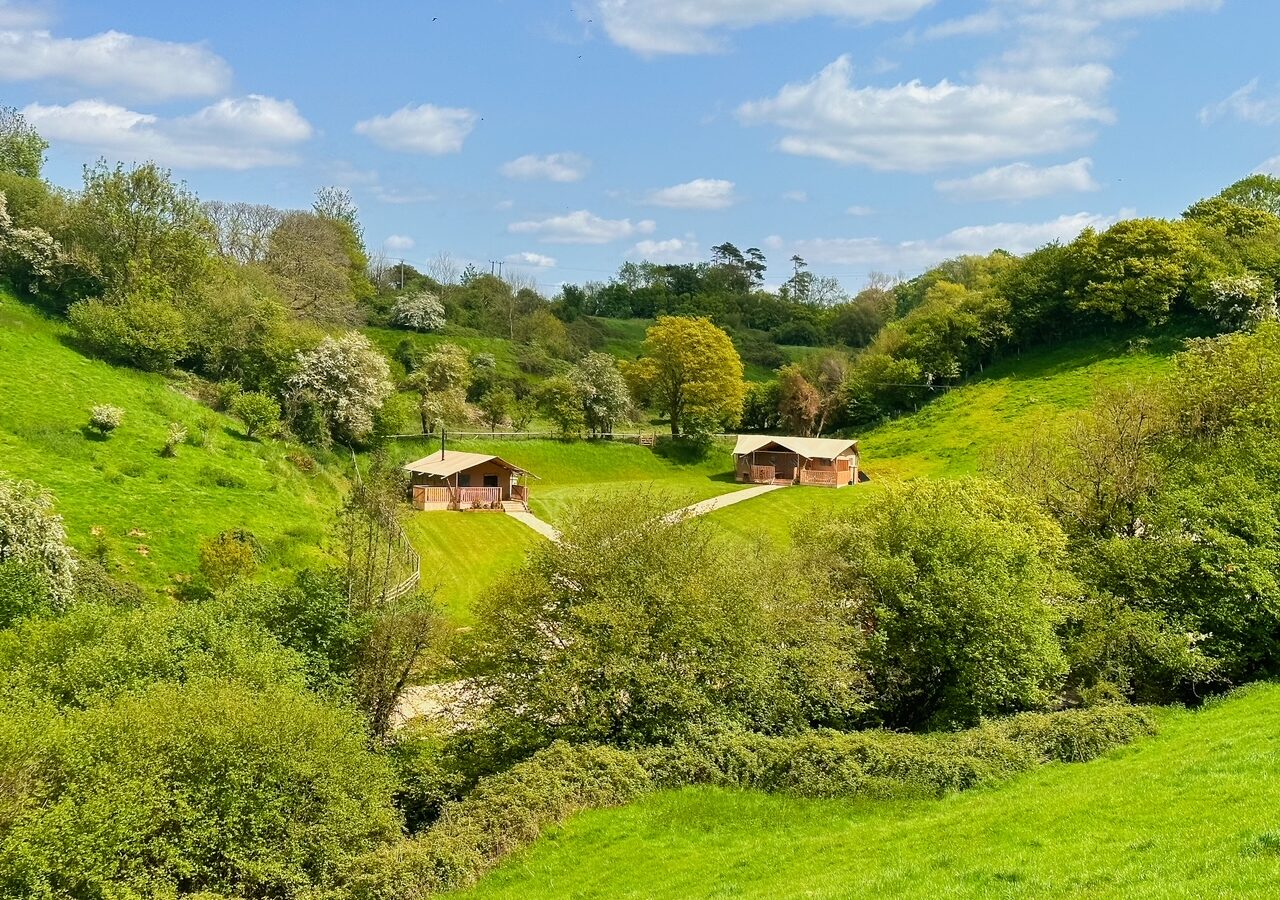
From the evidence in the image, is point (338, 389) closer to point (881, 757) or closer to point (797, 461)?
point (797, 461)

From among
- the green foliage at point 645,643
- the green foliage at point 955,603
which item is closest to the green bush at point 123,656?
the green foliage at point 645,643

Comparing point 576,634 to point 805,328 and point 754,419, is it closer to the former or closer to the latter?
point 754,419

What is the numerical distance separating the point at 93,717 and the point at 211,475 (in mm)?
21006

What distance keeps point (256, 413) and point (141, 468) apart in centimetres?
1113

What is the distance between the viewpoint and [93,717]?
14188mm

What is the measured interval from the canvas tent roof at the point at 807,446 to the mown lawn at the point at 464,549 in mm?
19678

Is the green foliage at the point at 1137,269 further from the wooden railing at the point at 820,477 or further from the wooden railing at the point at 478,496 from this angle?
the wooden railing at the point at 478,496

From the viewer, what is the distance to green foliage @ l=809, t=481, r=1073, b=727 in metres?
20.5

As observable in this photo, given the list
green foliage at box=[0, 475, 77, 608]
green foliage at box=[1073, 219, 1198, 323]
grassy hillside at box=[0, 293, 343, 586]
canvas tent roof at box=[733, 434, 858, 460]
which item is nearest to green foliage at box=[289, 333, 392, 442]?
grassy hillside at box=[0, 293, 343, 586]

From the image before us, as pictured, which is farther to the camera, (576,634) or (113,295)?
(113,295)

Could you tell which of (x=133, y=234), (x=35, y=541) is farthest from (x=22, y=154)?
(x=35, y=541)

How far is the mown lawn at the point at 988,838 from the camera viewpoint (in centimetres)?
1012

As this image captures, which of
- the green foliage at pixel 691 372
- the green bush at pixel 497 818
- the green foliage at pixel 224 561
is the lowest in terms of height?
the green bush at pixel 497 818

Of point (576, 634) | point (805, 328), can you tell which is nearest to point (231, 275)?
point (576, 634)
